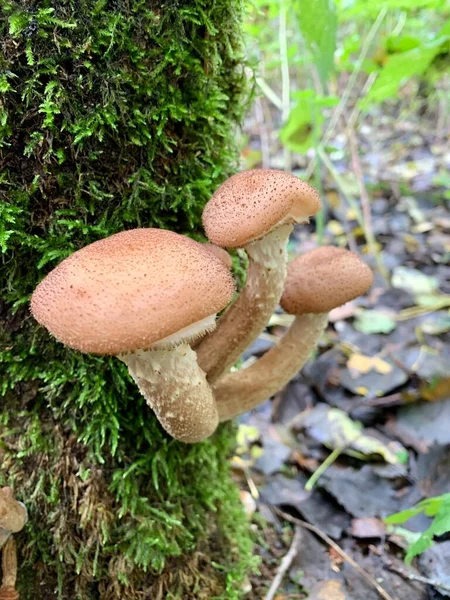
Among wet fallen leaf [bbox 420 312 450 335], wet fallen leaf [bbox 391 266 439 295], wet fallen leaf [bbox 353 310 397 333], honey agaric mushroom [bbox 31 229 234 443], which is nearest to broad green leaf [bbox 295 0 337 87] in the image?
honey agaric mushroom [bbox 31 229 234 443]

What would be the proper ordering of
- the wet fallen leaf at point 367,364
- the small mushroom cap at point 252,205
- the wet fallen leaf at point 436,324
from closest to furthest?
the small mushroom cap at point 252,205, the wet fallen leaf at point 367,364, the wet fallen leaf at point 436,324

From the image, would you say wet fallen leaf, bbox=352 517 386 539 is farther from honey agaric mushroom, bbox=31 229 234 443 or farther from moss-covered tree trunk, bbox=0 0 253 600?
honey agaric mushroom, bbox=31 229 234 443

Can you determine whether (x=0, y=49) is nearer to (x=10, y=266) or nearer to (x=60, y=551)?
(x=10, y=266)

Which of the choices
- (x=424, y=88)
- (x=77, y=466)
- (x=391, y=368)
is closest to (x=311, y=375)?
(x=391, y=368)

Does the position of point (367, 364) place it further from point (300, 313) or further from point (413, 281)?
point (300, 313)

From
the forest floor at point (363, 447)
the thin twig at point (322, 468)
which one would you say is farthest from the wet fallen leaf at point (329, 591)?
the thin twig at point (322, 468)

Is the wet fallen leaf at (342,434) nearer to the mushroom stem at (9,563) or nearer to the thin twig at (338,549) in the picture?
the thin twig at (338,549)
